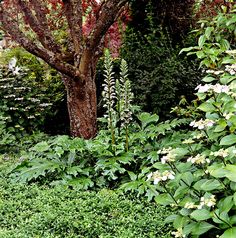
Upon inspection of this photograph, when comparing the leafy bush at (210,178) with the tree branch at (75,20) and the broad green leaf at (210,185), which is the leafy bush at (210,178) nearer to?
the broad green leaf at (210,185)

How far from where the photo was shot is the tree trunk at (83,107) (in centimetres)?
496

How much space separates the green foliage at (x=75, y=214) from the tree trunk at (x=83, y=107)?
1539 millimetres

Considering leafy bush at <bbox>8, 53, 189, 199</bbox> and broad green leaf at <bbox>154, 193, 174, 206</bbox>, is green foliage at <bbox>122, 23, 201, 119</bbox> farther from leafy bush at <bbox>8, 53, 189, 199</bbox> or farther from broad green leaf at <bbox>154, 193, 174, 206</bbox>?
broad green leaf at <bbox>154, 193, 174, 206</bbox>

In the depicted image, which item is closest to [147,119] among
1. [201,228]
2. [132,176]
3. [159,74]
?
[132,176]

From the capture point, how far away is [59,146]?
13.8 feet

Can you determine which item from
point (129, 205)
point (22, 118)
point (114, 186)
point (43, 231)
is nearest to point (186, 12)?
point (22, 118)

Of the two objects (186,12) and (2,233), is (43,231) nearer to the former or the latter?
(2,233)

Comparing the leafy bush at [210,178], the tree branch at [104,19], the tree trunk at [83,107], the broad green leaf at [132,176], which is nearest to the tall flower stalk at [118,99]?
the broad green leaf at [132,176]

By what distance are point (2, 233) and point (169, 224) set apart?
1.12 m

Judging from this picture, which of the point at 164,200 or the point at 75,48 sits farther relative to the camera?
the point at 75,48

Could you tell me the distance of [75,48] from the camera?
4883mm

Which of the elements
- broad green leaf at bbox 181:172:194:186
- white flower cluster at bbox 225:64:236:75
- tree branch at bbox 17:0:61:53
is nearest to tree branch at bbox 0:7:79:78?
tree branch at bbox 17:0:61:53

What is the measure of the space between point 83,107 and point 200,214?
3.09 metres

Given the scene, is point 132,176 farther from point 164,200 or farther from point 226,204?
point 226,204
